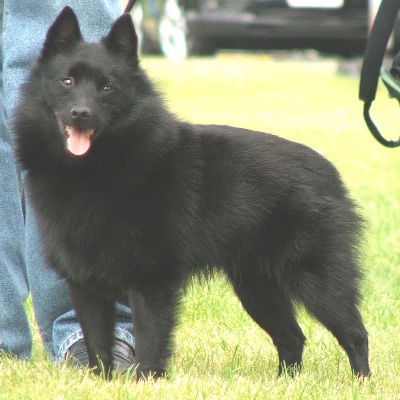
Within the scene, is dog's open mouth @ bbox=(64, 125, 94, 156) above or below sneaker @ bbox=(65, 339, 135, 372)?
above

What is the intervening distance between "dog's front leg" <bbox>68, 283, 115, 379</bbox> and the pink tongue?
535 mm

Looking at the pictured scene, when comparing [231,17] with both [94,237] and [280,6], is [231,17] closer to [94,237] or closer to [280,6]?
[280,6]

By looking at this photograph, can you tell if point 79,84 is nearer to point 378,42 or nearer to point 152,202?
point 152,202

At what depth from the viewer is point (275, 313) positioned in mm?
3873

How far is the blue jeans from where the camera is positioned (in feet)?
11.8

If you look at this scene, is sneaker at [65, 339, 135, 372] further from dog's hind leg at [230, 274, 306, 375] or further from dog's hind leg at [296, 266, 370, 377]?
dog's hind leg at [296, 266, 370, 377]

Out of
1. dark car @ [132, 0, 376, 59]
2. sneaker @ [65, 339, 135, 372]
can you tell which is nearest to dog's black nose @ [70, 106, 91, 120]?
sneaker @ [65, 339, 135, 372]

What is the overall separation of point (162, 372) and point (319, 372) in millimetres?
763

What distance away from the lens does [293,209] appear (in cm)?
356

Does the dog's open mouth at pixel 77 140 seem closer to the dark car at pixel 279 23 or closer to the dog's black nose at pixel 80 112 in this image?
the dog's black nose at pixel 80 112

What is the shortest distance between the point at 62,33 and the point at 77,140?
0.41 meters

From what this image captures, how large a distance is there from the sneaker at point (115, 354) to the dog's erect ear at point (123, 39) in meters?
1.14

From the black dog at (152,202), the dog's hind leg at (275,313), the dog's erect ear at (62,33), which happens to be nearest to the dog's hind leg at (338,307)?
the black dog at (152,202)

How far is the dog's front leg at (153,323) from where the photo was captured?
330cm
